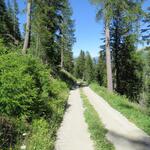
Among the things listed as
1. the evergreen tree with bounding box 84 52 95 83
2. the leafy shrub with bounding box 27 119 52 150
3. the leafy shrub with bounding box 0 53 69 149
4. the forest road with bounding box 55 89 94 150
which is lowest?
the forest road with bounding box 55 89 94 150

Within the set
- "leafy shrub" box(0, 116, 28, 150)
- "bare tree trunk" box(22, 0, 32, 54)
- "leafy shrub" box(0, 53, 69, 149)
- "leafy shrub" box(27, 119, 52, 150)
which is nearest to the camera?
"leafy shrub" box(0, 116, 28, 150)

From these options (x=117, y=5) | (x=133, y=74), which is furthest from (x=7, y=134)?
(x=133, y=74)

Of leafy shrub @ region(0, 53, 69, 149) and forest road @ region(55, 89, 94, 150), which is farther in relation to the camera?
forest road @ region(55, 89, 94, 150)

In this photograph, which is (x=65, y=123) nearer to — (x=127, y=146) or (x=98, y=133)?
(x=98, y=133)

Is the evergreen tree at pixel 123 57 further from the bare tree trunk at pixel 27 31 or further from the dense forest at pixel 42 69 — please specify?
the bare tree trunk at pixel 27 31

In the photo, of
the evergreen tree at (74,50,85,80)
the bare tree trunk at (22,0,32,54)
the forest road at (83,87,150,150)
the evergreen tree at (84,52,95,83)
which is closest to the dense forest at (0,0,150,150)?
the bare tree trunk at (22,0,32,54)

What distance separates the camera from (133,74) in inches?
1521

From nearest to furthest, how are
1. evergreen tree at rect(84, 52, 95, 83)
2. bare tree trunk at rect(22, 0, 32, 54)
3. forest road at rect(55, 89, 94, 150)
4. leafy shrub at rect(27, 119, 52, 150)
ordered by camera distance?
leafy shrub at rect(27, 119, 52, 150) < forest road at rect(55, 89, 94, 150) < bare tree trunk at rect(22, 0, 32, 54) < evergreen tree at rect(84, 52, 95, 83)

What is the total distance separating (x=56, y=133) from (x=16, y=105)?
2.31m

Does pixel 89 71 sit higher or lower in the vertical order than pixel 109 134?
higher

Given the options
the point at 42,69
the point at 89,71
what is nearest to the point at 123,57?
the point at 42,69

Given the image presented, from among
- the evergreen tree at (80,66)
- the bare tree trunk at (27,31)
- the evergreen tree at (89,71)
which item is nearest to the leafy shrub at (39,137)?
the bare tree trunk at (27,31)

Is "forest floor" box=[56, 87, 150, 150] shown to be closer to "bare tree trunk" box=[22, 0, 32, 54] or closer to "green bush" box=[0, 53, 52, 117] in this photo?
"green bush" box=[0, 53, 52, 117]

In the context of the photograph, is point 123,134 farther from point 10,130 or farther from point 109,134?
point 10,130
